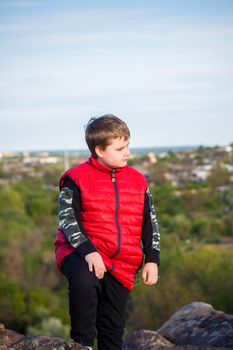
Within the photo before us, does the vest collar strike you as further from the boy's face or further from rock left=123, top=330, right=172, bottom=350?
rock left=123, top=330, right=172, bottom=350

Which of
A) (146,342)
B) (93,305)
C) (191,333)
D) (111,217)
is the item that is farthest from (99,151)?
(191,333)

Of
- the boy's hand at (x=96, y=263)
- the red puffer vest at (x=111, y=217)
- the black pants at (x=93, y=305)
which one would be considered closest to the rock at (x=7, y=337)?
the black pants at (x=93, y=305)

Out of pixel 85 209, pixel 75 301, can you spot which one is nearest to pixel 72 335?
pixel 75 301

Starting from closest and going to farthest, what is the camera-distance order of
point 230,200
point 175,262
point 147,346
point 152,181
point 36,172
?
point 147,346, point 175,262, point 230,200, point 152,181, point 36,172

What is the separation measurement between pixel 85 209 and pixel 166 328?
2001 mm

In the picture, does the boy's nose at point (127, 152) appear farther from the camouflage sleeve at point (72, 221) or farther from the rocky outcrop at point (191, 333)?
the rocky outcrop at point (191, 333)

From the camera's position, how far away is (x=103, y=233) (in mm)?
4043

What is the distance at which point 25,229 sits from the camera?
46656mm

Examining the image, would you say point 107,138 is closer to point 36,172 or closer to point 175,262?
point 175,262

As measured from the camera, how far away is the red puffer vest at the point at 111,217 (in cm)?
405

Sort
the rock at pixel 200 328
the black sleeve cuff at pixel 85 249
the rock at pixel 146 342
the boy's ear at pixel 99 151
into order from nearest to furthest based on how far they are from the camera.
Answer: the black sleeve cuff at pixel 85 249 → the boy's ear at pixel 99 151 → the rock at pixel 146 342 → the rock at pixel 200 328

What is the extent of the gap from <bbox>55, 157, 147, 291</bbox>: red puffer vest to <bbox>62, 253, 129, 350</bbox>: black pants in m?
0.07

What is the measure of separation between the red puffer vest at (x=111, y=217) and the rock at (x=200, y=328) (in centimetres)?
132

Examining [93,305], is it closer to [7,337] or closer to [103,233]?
[103,233]
